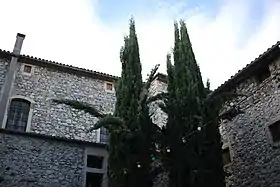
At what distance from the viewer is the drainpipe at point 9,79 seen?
1287 centimetres

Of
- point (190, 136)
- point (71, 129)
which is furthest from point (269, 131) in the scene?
point (71, 129)

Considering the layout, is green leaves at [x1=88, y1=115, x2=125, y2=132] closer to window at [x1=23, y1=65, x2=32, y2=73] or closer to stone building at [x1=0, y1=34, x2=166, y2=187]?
stone building at [x1=0, y1=34, x2=166, y2=187]

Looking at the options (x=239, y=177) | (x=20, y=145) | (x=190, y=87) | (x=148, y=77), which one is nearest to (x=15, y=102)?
(x=20, y=145)

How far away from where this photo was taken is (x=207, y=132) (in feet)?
33.1

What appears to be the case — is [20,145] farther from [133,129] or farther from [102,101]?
[102,101]

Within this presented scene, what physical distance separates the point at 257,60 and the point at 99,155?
6423mm

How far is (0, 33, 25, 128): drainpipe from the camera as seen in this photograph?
12.9 m

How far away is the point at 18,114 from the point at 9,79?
1.54m

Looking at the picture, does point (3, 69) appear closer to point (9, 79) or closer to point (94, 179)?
point (9, 79)

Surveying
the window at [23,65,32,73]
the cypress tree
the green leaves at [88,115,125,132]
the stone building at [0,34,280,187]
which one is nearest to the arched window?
the stone building at [0,34,280,187]

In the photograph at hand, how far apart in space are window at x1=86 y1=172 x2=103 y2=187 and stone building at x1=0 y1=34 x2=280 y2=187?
0.03 metres

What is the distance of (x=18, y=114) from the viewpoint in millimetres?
13344

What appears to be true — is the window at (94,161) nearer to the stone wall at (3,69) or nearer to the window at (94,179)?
the window at (94,179)

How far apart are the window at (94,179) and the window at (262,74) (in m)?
→ 6.52
